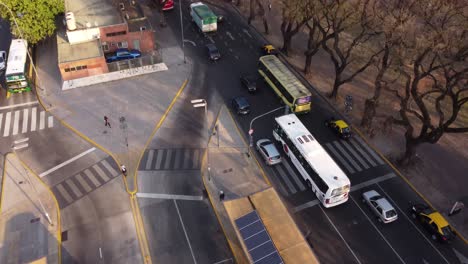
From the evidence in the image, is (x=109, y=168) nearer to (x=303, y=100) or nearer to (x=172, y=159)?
(x=172, y=159)

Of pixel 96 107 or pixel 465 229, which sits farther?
pixel 96 107

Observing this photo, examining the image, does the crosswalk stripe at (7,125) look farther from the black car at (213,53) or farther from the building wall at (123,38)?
the black car at (213,53)

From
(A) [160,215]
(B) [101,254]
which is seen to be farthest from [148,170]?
(B) [101,254]

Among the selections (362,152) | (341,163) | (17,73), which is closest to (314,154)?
(341,163)

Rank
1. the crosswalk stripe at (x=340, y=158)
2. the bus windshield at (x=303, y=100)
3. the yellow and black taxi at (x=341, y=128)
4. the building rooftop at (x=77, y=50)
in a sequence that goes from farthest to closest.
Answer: the building rooftop at (x=77, y=50), the bus windshield at (x=303, y=100), the yellow and black taxi at (x=341, y=128), the crosswalk stripe at (x=340, y=158)

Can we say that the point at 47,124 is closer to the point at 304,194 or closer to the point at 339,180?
the point at 304,194

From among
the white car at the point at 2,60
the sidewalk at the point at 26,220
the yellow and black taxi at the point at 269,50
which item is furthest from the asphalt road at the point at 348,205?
the white car at the point at 2,60
